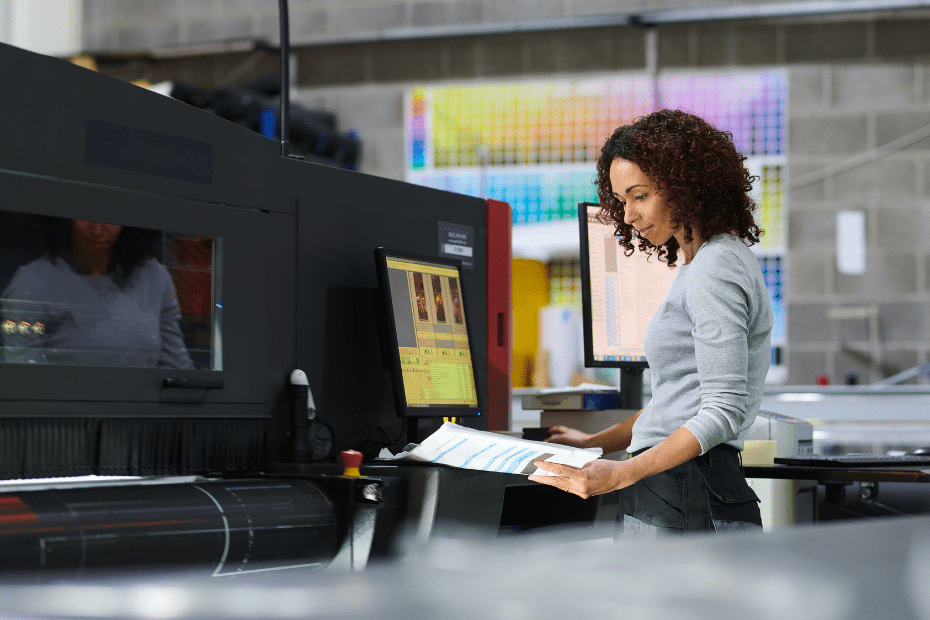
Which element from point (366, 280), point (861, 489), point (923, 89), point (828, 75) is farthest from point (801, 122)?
point (366, 280)

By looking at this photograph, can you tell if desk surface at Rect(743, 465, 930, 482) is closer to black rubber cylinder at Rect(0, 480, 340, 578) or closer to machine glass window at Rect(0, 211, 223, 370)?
black rubber cylinder at Rect(0, 480, 340, 578)

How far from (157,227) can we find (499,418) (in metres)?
0.87

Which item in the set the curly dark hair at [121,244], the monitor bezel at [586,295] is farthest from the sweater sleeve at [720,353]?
the curly dark hair at [121,244]

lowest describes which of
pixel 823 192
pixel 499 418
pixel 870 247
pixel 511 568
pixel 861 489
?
pixel 861 489

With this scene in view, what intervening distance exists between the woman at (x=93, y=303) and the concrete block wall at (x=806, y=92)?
12.7 feet

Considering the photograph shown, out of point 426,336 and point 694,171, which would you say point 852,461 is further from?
point 426,336

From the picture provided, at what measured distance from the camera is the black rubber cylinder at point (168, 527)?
0.87 m

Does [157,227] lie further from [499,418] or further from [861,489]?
[861,489]

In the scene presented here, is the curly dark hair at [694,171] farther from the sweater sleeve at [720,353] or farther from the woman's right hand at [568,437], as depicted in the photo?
the woman's right hand at [568,437]

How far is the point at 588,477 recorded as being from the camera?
1204 millimetres

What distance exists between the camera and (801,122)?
4.71 metres

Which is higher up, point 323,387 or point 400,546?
point 323,387

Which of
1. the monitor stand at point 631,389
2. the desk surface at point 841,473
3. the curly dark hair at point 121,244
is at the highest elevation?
the curly dark hair at point 121,244

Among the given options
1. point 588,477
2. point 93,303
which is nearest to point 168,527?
point 93,303
